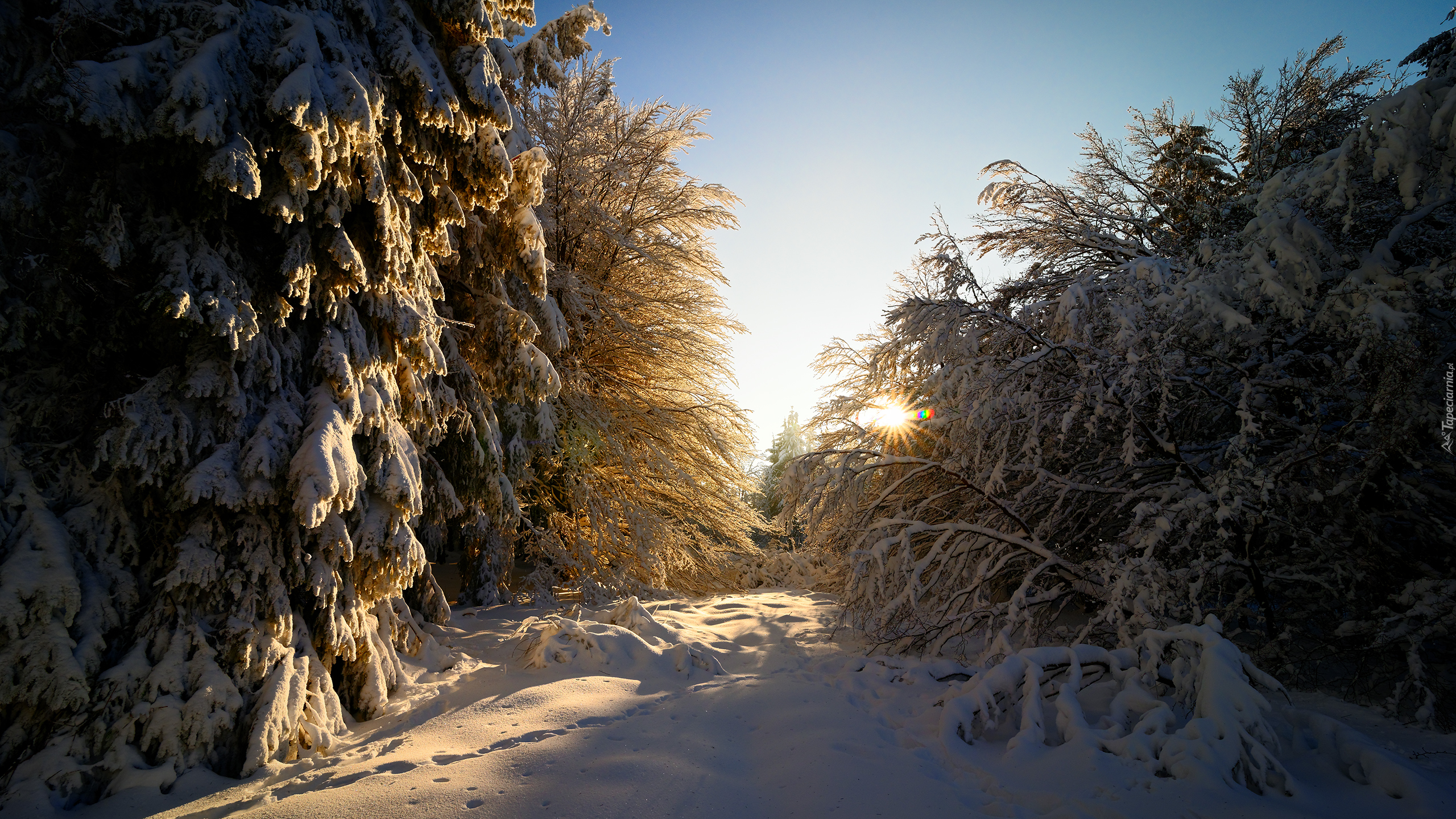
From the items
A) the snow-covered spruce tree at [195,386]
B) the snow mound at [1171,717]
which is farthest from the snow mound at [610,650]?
the snow mound at [1171,717]

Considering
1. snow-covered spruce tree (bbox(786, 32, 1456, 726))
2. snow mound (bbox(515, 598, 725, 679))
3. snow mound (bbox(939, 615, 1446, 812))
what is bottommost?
snow mound (bbox(939, 615, 1446, 812))

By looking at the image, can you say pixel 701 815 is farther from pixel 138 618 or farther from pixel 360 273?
pixel 360 273

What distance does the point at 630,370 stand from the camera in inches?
343

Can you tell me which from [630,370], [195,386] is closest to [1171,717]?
[195,386]

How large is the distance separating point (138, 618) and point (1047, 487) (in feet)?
19.1

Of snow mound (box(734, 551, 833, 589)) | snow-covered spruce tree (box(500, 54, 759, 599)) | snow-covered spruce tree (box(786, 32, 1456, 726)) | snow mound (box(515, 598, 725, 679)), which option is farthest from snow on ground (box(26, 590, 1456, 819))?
snow mound (box(734, 551, 833, 589))

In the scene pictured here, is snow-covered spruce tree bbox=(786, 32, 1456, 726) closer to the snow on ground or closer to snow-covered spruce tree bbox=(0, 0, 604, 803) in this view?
the snow on ground

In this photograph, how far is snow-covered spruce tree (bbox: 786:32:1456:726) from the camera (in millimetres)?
3053

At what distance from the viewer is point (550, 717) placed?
10.4 ft

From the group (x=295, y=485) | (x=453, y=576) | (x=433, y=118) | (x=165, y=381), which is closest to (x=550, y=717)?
(x=295, y=485)

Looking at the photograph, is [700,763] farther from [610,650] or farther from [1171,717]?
[1171,717]

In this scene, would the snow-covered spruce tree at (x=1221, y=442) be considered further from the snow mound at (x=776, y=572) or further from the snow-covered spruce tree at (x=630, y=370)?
the snow mound at (x=776, y=572)

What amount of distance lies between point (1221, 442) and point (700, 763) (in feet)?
14.1

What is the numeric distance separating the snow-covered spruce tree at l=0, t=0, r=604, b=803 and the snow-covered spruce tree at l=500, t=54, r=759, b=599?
3.18m
